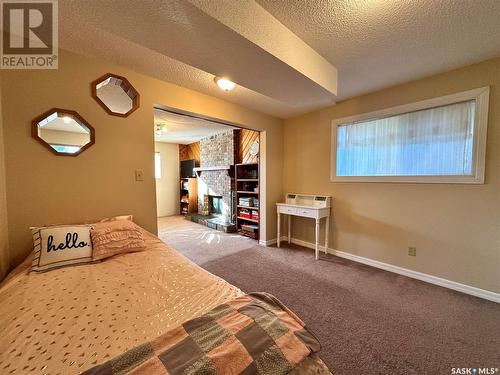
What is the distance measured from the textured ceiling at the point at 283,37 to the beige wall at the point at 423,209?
26 cm

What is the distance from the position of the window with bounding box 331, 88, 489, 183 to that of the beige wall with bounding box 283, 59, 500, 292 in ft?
0.29

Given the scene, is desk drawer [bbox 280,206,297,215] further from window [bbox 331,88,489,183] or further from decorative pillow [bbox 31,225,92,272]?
decorative pillow [bbox 31,225,92,272]

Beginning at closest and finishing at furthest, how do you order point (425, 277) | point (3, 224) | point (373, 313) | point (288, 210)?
point (3, 224), point (373, 313), point (425, 277), point (288, 210)

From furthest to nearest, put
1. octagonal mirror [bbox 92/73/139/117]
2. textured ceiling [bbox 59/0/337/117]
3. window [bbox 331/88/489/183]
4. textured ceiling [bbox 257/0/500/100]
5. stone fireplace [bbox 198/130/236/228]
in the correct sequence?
stone fireplace [bbox 198/130/236/228], window [bbox 331/88/489/183], octagonal mirror [bbox 92/73/139/117], textured ceiling [bbox 257/0/500/100], textured ceiling [bbox 59/0/337/117]

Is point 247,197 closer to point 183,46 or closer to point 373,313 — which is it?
point 373,313

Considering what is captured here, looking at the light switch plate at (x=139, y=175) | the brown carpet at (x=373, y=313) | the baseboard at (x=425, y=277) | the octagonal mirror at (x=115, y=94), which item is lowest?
the brown carpet at (x=373, y=313)

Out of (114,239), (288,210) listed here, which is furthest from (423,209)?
(114,239)

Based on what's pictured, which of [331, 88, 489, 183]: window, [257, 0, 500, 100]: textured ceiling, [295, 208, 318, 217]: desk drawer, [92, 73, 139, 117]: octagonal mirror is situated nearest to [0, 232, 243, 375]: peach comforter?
[92, 73, 139, 117]: octagonal mirror

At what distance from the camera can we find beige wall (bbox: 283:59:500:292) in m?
2.03

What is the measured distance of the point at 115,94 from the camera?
2207 mm

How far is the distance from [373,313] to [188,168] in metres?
6.04

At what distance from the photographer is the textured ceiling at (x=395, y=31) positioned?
4.50ft

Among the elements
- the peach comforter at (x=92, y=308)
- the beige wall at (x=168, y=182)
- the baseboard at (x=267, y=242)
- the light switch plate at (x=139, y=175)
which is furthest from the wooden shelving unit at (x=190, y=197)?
the peach comforter at (x=92, y=308)

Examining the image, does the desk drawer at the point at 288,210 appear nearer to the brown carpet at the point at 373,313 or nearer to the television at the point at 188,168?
the brown carpet at the point at 373,313
